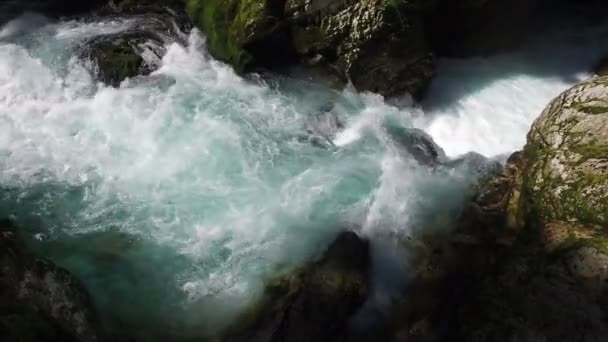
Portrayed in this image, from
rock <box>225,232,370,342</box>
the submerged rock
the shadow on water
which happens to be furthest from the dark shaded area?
the shadow on water

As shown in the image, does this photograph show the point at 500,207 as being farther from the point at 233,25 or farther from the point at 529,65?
the point at 233,25

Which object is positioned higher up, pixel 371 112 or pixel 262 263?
pixel 371 112

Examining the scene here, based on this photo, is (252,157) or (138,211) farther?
(252,157)

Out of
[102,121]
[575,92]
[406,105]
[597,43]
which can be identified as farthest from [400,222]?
[597,43]

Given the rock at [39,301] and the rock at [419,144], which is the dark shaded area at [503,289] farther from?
the rock at [39,301]

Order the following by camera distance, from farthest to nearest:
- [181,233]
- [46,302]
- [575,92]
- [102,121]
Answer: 1. [102,121]
2. [575,92]
3. [181,233]
4. [46,302]

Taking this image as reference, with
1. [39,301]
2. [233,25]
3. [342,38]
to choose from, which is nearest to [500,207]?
[342,38]

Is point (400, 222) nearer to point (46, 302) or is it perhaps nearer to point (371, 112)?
point (371, 112)

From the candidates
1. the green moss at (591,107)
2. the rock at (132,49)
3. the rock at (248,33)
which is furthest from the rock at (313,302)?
the rock at (132,49)

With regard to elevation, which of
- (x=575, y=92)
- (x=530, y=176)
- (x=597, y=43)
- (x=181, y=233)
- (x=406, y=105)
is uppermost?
(x=597, y=43)
